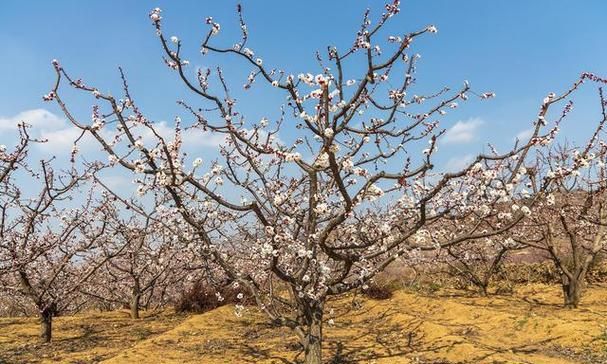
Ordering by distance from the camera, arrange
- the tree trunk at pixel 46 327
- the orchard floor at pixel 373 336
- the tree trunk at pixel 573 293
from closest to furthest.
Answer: the orchard floor at pixel 373 336, the tree trunk at pixel 46 327, the tree trunk at pixel 573 293

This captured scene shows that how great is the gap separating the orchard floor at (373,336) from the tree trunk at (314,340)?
1.76m

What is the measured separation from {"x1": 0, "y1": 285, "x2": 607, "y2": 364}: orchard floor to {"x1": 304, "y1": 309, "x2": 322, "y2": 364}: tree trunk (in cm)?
176

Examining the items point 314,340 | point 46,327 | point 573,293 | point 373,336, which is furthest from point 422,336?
point 46,327

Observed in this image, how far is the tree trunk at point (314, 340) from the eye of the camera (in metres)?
7.60

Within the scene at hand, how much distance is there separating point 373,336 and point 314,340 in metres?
4.32

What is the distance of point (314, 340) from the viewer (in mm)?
7602

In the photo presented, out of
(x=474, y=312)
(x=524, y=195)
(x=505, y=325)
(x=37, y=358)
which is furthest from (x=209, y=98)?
(x=474, y=312)

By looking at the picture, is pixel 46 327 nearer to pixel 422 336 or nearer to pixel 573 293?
pixel 422 336

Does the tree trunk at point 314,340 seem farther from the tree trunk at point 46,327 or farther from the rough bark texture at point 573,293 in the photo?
the rough bark texture at point 573,293

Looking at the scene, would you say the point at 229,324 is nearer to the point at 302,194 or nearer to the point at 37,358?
the point at 37,358

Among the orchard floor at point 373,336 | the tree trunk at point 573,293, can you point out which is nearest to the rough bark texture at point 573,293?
the tree trunk at point 573,293

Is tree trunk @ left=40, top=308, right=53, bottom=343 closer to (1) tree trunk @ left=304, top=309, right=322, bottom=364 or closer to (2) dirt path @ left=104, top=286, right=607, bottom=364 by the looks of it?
(2) dirt path @ left=104, top=286, right=607, bottom=364

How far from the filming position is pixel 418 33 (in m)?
6.27

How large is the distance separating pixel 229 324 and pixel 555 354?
823cm
